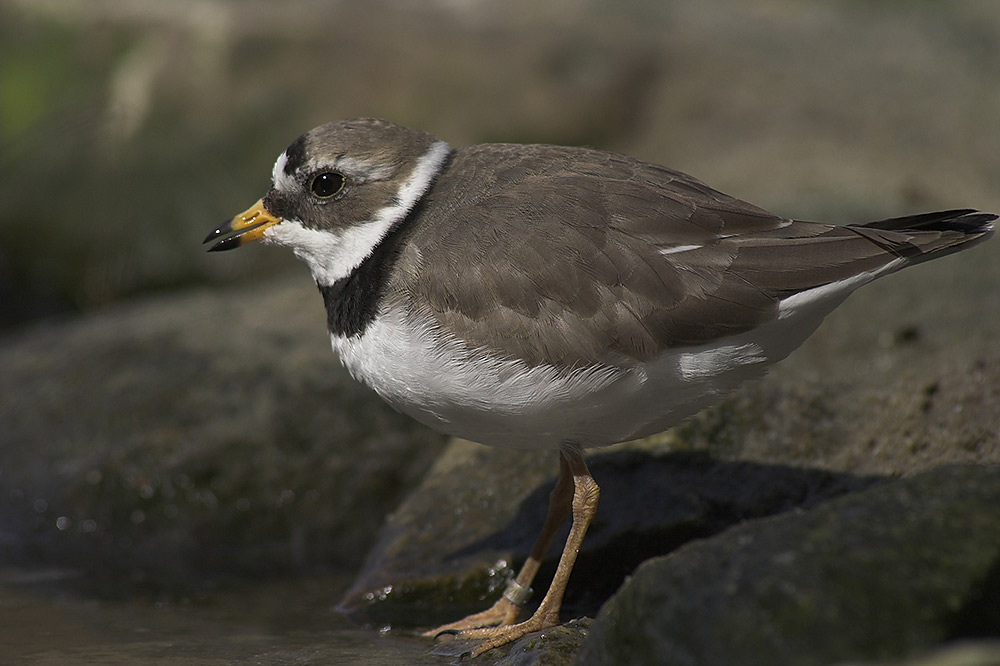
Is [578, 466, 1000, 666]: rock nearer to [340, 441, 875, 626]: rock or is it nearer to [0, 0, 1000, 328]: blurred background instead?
[340, 441, 875, 626]: rock

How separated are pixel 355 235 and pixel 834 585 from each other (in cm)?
294

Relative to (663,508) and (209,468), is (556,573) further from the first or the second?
(209,468)

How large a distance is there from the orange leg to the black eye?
171cm

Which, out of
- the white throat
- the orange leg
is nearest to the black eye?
the white throat

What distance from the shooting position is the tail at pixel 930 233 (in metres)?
4.48

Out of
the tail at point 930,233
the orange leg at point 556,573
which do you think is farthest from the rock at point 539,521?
the tail at point 930,233

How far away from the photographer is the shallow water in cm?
484

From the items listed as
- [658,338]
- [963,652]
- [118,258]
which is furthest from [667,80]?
[963,652]

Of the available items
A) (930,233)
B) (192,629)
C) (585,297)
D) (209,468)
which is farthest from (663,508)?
(209,468)

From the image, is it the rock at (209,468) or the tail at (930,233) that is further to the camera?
the rock at (209,468)

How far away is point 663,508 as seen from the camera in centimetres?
539

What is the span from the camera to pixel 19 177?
1112 cm

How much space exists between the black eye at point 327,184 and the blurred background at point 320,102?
5842 mm

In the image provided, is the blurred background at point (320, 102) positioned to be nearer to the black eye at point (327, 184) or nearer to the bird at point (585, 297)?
the black eye at point (327, 184)
